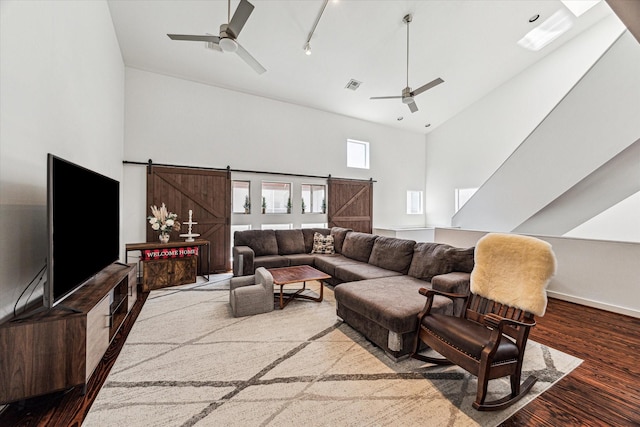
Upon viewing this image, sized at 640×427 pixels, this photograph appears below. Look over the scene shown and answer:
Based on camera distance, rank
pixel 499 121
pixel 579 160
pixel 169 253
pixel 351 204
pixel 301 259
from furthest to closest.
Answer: pixel 351 204 < pixel 499 121 < pixel 301 259 < pixel 169 253 < pixel 579 160

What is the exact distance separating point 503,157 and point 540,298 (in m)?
5.98

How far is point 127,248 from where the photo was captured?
13.7 feet

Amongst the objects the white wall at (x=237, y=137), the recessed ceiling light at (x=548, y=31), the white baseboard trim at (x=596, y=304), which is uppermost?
the recessed ceiling light at (x=548, y=31)

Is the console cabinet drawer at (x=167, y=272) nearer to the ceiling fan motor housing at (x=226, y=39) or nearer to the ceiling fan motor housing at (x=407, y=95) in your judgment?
the ceiling fan motor housing at (x=226, y=39)

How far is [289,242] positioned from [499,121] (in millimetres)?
6195

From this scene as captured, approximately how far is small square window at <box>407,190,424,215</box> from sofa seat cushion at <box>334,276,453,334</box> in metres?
5.76

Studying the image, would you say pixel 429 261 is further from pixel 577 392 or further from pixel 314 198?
pixel 314 198

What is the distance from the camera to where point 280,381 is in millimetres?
2045

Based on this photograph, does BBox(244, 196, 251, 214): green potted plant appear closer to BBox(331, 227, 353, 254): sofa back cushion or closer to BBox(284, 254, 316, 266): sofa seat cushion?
BBox(284, 254, 316, 266): sofa seat cushion

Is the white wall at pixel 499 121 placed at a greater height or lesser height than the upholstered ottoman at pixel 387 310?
greater

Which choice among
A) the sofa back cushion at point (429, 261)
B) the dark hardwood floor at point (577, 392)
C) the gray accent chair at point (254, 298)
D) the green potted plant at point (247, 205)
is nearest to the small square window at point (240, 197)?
the green potted plant at point (247, 205)

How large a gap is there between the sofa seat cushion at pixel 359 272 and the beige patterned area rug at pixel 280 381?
2.75 ft

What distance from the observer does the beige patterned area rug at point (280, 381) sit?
170 centimetres

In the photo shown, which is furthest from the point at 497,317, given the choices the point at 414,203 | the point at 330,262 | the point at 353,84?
the point at 414,203
